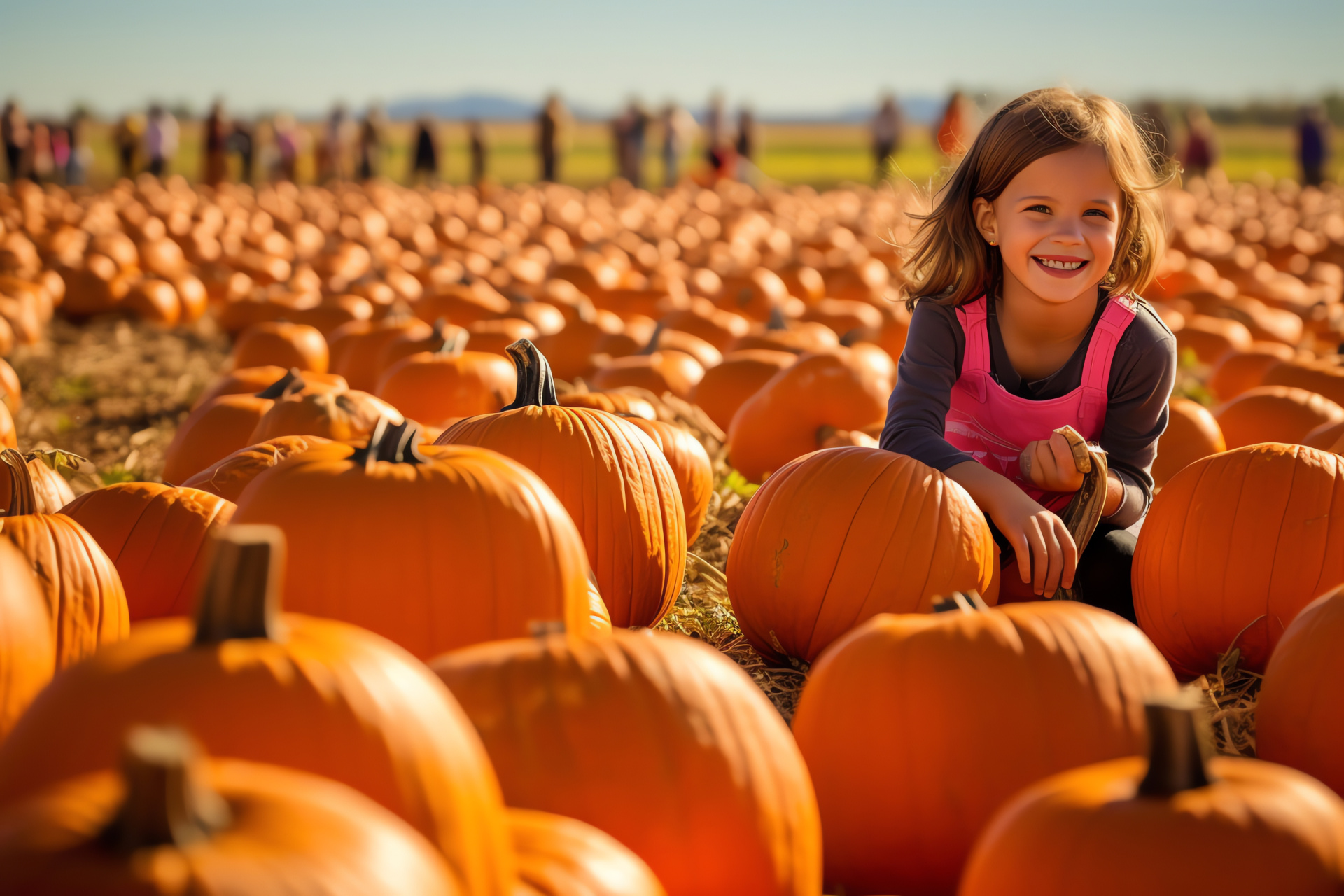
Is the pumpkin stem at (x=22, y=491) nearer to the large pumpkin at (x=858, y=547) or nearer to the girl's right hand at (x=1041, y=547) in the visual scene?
the large pumpkin at (x=858, y=547)

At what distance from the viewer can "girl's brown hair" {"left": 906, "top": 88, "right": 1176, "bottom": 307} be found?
311cm

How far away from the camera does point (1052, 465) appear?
2.96 m

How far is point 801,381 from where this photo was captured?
4.50 m

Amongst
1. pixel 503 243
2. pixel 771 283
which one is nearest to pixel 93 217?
pixel 503 243

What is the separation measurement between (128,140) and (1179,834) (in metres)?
28.3

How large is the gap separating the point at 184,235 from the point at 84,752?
1216cm

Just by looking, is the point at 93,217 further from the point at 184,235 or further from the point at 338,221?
the point at 338,221

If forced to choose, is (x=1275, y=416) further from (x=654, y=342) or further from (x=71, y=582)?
(x=71, y=582)

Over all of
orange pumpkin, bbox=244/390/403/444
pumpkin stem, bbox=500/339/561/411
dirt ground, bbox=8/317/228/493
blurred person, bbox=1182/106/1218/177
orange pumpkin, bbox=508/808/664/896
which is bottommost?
dirt ground, bbox=8/317/228/493

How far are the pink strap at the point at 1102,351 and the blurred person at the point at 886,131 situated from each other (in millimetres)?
21313

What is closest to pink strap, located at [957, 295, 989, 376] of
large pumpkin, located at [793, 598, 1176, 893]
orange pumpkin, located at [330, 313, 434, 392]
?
large pumpkin, located at [793, 598, 1176, 893]

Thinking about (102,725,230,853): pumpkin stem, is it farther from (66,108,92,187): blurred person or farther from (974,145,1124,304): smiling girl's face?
(66,108,92,187): blurred person

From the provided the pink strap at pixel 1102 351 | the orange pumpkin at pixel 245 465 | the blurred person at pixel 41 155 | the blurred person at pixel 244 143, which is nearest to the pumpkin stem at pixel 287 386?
the orange pumpkin at pixel 245 465

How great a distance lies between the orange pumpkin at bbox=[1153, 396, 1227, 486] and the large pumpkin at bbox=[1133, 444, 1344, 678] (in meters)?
1.33
